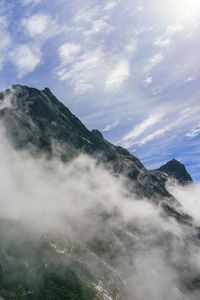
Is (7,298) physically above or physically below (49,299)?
above

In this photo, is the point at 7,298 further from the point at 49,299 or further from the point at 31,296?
the point at 49,299

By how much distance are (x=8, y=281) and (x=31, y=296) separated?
22908mm

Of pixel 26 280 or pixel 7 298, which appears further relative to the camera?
pixel 26 280

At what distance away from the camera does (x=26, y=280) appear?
19975cm

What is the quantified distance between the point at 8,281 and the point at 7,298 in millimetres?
14155

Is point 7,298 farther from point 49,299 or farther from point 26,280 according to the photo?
point 49,299

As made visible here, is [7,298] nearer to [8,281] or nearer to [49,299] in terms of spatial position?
[8,281]

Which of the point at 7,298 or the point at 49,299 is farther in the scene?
the point at 49,299

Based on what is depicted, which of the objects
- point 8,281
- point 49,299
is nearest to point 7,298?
point 8,281

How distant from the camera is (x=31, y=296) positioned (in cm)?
19312

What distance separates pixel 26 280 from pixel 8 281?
14487mm

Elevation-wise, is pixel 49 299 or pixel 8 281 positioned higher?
pixel 8 281

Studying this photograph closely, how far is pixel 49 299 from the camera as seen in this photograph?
197375 mm

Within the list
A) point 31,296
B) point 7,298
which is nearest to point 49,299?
point 31,296
